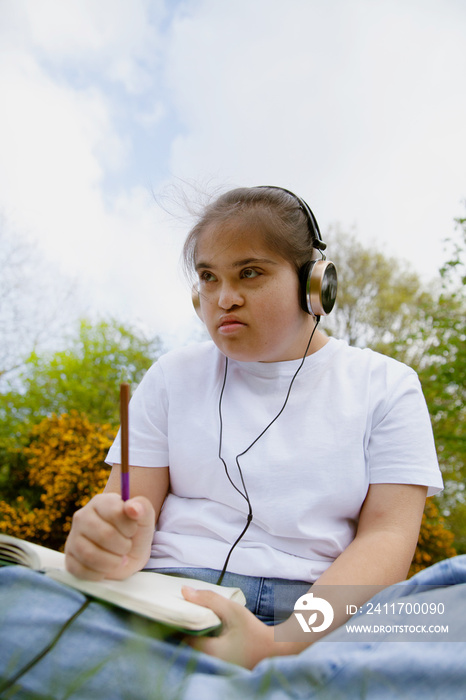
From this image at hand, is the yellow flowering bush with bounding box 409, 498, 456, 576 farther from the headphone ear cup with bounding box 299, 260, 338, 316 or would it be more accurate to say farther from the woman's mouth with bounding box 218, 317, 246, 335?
the woman's mouth with bounding box 218, 317, 246, 335

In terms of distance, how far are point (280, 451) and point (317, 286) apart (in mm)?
487

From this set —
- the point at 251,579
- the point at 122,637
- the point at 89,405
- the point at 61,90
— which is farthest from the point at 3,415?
the point at 122,637

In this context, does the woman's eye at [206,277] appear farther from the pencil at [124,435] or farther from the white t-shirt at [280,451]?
the pencil at [124,435]

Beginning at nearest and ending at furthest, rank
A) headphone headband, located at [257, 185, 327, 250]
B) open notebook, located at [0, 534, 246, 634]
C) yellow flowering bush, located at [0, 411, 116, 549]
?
open notebook, located at [0, 534, 246, 634], headphone headband, located at [257, 185, 327, 250], yellow flowering bush, located at [0, 411, 116, 549]

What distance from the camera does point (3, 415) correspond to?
432 centimetres

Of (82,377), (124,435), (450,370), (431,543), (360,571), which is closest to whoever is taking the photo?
(124,435)

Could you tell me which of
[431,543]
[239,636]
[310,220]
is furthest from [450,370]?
[239,636]

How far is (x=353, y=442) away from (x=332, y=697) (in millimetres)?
796

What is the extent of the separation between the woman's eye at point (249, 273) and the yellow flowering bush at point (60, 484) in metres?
2.20

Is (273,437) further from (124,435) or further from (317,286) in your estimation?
(124,435)

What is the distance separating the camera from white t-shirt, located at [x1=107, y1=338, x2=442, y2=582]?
1425 millimetres

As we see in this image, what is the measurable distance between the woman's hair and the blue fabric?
3.44ft

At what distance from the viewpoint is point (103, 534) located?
975 mm

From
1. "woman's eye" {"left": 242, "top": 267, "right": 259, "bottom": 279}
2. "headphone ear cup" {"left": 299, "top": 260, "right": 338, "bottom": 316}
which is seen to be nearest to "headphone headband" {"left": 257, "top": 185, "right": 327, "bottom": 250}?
"headphone ear cup" {"left": 299, "top": 260, "right": 338, "bottom": 316}
